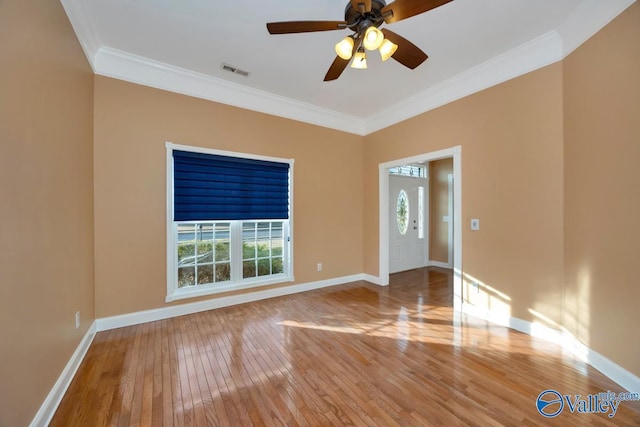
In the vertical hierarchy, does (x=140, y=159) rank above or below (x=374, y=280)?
above

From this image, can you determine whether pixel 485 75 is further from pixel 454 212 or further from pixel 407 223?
pixel 407 223

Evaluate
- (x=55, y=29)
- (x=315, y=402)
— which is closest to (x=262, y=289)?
(x=315, y=402)

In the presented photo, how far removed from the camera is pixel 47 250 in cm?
172

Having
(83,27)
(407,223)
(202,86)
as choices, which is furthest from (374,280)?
(83,27)

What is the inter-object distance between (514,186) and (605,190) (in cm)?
82

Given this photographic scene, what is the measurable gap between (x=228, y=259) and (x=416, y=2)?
11.3 ft

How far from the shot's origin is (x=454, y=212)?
3355 millimetres

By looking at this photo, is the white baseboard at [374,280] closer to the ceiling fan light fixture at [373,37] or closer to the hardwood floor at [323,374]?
the hardwood floor at [323,374]

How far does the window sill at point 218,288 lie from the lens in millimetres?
3189

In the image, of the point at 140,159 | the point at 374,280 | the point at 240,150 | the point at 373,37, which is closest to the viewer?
the point at 373,37

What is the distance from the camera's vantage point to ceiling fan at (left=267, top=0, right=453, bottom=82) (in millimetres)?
1612

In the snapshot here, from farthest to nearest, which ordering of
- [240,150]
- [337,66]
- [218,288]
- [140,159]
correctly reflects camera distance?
[240,150], [218,288], [140,159], [337,66]

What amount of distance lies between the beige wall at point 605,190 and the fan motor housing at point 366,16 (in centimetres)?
184

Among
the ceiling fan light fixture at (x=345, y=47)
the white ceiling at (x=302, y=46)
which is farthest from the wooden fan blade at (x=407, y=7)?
the white ceiling at (x=302, y=46)
